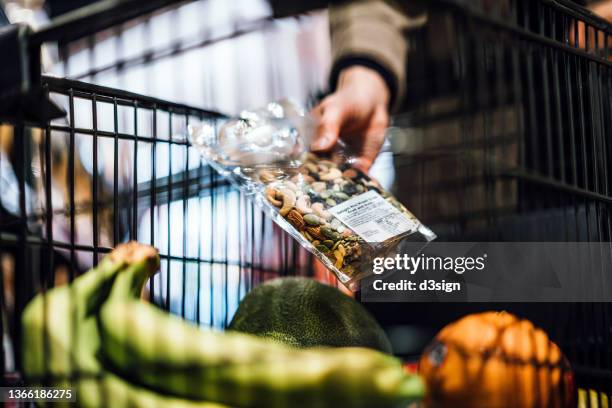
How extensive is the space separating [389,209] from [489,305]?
16 cm

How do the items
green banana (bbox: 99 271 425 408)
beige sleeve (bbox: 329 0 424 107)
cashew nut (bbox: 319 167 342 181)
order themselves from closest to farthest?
green banana (bbox: 99 271 425 408) → cashew nut (bbox: 319 167 342 181) → beige sleeve (bbox: 329 0 424 107)

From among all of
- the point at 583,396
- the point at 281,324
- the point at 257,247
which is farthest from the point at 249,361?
the point at 257,247

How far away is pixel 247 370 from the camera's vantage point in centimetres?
39

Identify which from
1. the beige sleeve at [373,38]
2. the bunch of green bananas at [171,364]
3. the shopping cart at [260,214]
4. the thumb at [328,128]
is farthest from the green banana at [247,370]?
the beige sleeve at [373,38]

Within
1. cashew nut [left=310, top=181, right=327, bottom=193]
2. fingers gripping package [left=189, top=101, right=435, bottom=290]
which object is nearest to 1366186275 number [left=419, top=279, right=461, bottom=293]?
fingers gripping package [left=189, top=101, right=435, bottom=290]

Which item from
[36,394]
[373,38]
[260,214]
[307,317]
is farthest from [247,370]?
[373,38]

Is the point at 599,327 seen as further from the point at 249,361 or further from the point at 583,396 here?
the point at 249,361

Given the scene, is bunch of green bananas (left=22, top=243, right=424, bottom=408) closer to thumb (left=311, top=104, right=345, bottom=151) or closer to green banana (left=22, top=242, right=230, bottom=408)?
green banana (left=22, top=242, right=230, bottom=408)

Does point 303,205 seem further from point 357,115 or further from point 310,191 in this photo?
point 357,115

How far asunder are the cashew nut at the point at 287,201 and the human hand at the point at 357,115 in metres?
0.10

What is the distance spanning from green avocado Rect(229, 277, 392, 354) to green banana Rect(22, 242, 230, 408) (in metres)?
0.21

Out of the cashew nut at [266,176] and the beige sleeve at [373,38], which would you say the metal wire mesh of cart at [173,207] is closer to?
the cashew nut at [266,176]

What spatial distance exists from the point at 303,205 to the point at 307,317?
0.36ft

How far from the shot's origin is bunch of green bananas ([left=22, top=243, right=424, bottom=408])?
38cm
